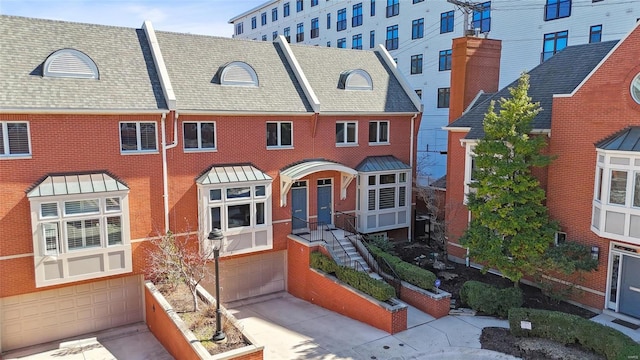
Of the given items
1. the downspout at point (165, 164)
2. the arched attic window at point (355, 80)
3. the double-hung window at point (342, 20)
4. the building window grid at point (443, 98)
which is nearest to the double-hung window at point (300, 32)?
the double-hung window at point (342, 20)

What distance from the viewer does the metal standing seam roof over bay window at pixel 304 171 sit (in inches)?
720

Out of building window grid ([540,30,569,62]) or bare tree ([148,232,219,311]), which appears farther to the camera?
building window grid ([540,30,569,62])

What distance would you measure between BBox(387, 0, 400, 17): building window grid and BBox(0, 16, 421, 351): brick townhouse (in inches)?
690

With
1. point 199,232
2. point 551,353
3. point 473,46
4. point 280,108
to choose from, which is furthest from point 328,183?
point 551,353

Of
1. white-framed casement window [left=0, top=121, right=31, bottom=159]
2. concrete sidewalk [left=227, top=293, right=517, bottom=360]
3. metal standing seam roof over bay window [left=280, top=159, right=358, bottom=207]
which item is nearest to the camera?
concrete sidewalk [left=227, top=293, right=517, bottom=360]

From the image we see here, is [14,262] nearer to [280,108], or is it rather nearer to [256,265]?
[256,265]

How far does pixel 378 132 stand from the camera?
2169 cm

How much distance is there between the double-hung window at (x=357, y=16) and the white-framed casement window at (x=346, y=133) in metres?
23.2

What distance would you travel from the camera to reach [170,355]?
46.7 ft

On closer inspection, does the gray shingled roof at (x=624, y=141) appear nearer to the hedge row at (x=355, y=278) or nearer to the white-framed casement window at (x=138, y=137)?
the hedge row at (x=355, y=278)

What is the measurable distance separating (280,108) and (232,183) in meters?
3.75

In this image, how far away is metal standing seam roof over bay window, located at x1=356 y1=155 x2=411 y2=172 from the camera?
20853mm

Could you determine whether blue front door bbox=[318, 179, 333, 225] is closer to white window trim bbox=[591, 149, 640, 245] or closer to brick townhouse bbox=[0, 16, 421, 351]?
brick townhouse bbox=[0, 16, 421, 351]

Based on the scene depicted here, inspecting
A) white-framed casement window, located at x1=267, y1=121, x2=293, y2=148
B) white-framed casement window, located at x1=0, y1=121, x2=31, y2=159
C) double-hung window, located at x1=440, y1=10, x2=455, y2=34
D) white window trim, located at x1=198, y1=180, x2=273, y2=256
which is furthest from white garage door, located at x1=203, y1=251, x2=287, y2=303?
double-hung window, located at x1=440, y1=10, x2=455, y2=34
